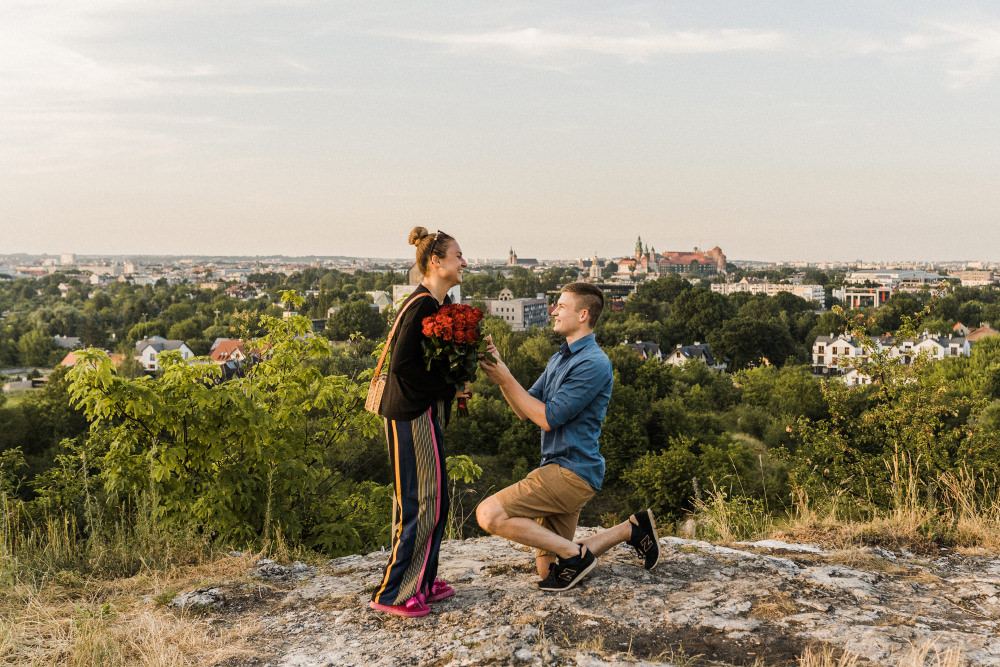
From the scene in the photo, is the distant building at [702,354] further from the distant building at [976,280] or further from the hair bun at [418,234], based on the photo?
the distant building at [976,280]

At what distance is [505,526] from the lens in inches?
144

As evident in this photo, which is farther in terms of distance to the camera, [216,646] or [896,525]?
[896,525]

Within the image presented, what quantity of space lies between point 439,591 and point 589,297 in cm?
166

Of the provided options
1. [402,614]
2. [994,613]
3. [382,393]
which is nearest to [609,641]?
[402,614]

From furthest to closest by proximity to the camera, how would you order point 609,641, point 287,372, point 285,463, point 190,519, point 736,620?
1. point 287,372
2. point 285,463
3. point 190,519
4. point 736,620
5. point 609,641

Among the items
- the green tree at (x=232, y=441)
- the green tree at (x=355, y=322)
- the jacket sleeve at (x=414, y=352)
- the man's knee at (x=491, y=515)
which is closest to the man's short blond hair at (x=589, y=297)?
the jacket sleeve at (x=414, y=352)

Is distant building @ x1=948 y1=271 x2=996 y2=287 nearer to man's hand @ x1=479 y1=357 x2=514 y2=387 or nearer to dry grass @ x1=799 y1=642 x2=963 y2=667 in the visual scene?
dry grass @ x1=799 y1=642 x2=963 y2=667

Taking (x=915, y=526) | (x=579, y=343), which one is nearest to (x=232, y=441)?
(x=579, y=343)

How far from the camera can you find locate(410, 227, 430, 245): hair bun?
3550 mm

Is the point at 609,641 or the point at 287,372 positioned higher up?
the point at 287,372

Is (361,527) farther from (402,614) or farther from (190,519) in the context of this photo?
(402,614)

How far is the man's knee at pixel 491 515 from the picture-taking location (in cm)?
362

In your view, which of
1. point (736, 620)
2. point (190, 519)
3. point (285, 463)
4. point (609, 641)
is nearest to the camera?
point (609, 641)

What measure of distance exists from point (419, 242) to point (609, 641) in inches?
78.9
